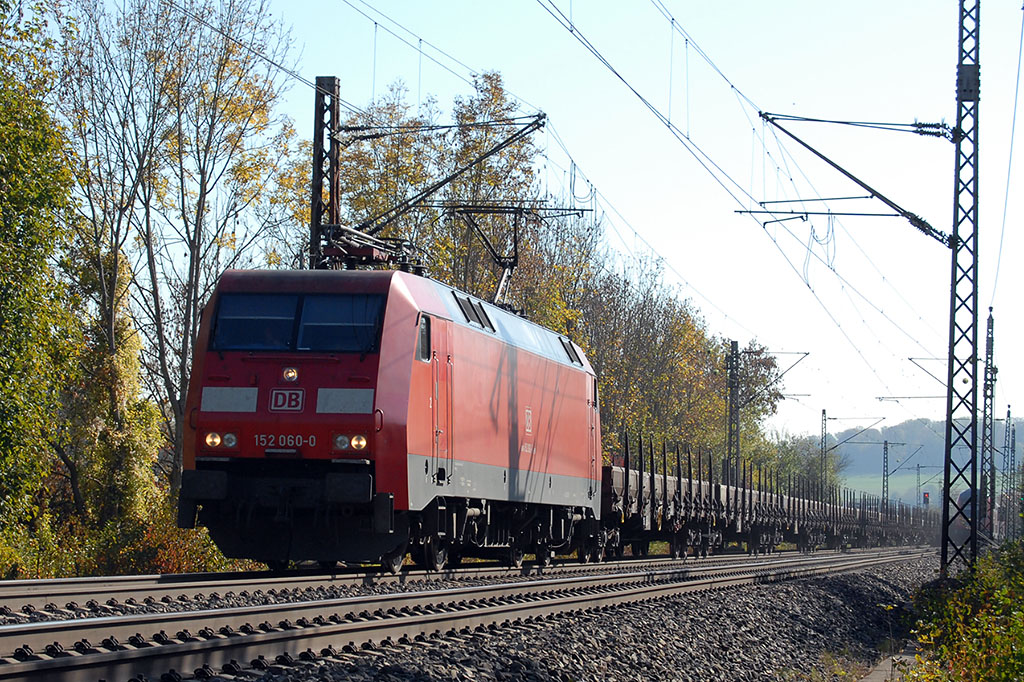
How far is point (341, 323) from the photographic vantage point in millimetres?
13898

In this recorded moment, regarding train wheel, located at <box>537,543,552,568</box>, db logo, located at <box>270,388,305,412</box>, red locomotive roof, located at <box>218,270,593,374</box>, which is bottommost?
train wheel, located at <box>537,543,552,568</box>

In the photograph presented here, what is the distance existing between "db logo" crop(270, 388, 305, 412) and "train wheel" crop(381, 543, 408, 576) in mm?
2332

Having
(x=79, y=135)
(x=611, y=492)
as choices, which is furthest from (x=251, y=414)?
(x=79, y=135)

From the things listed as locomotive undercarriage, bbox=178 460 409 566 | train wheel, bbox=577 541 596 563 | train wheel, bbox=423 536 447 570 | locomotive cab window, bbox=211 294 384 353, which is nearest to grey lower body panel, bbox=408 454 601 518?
locomotive undercarriage, bbox=178 460 409 566

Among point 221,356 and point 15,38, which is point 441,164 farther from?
point 221,356

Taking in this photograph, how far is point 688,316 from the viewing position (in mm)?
63188

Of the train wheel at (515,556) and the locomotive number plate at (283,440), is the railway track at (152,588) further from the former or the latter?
the train wheel at (515,556)

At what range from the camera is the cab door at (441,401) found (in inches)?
575

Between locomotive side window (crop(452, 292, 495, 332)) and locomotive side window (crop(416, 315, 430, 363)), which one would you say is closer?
locomotive side window (crop(416, 315, 430, 363))

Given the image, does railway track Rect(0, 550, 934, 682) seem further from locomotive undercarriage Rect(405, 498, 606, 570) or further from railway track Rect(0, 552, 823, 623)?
locomotive undercarriage Rect(405, 498, 606, 570)

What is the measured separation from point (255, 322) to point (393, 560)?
340 centimetres

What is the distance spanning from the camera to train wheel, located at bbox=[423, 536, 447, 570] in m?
15.9

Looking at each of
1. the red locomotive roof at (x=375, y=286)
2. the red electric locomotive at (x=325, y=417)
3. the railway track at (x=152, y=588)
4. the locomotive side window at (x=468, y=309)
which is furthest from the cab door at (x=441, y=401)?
the railway track at (x=152, y=588)

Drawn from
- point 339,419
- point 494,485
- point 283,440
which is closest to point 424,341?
point 339,419
